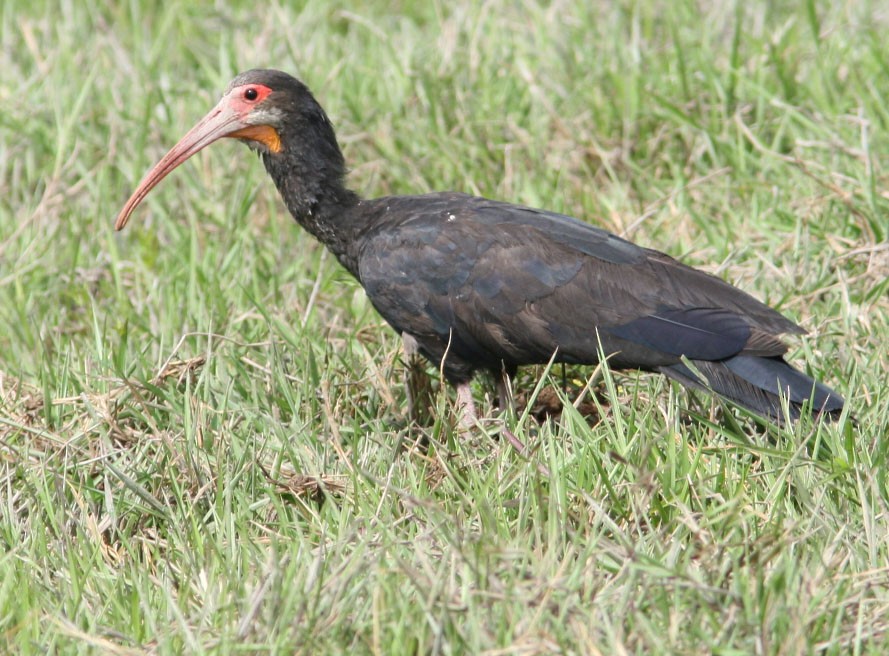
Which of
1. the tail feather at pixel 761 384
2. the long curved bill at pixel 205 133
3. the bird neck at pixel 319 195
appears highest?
the long curved bill at pixel 205 133

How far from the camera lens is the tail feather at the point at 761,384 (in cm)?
421

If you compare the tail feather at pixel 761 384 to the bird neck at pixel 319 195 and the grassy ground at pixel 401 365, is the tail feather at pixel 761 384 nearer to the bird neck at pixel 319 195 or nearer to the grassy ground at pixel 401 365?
the grassy ground at pixel 401 365

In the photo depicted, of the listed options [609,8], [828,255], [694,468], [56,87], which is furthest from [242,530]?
[609,8]

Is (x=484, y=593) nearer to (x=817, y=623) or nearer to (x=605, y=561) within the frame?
(x=605, y=561)

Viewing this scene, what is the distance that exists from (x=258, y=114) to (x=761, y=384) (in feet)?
7.32

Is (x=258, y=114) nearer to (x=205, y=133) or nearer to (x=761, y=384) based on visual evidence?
(x=205, y=133)

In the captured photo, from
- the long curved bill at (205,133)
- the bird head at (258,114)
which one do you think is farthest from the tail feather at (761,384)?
the long curved bill at (205,133)

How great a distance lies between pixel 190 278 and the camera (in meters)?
5.84

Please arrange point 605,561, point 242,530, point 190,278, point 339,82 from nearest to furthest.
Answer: point 605,561 < point 242,530 < point 190,278 < point 339,82

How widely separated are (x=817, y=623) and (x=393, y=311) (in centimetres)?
212

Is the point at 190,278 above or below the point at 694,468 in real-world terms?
above

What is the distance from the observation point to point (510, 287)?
4656 mm

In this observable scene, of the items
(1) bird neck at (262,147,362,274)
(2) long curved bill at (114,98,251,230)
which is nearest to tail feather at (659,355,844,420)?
(1) bird neck at (262,147,362,274)

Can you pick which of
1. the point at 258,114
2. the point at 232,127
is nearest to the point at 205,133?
the point at 232,127
